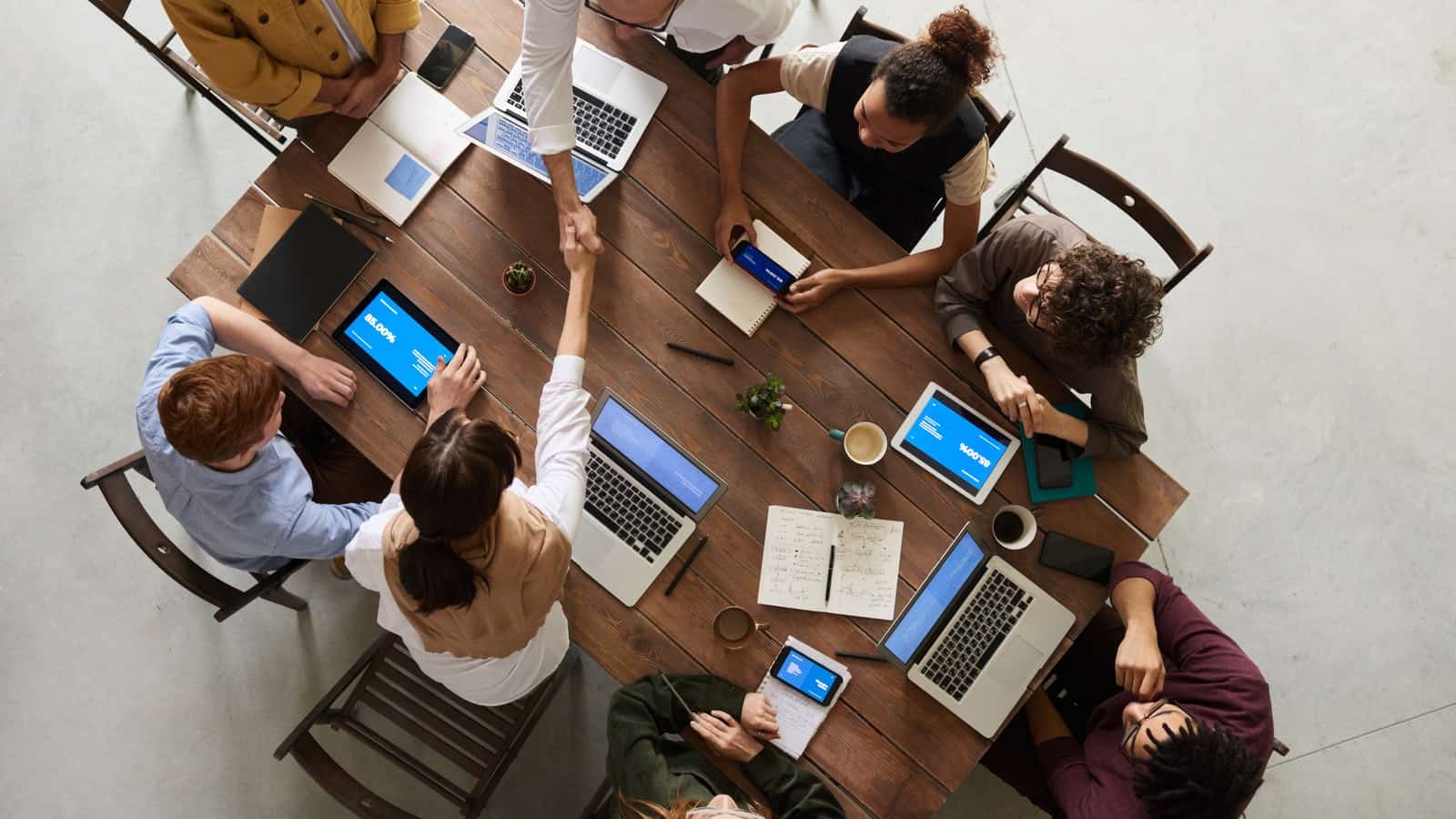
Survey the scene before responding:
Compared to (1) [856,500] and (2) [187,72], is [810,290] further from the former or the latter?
(2) [187,72]

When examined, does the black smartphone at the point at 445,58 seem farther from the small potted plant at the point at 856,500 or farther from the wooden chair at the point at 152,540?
the small potted plant at the point at 856,500

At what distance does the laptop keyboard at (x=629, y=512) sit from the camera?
6.65 ft

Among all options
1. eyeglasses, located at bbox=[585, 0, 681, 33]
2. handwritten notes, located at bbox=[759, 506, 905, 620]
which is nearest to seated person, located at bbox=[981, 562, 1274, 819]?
handwritten notes, located at bbox=[759, 506, 905, 620]

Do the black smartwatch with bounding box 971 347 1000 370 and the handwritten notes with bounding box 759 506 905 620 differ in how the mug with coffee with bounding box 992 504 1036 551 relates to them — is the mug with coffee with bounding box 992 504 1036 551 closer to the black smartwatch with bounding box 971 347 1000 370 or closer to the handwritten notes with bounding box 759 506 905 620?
the handwritten notes with bounding box 759 506 905 620

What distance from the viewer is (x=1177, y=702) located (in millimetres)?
2035

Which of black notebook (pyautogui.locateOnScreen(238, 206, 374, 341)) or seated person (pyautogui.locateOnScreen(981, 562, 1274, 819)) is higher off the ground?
seated person (pyautogui.locateOnScreen(981, 562, 1274, 819))

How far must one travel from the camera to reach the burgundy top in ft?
6.47

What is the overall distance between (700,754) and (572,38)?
164 centimetres

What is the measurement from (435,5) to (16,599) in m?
2.32

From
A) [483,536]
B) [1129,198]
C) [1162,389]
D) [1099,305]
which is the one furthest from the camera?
[1162,389]

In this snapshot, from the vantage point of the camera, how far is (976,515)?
6.88 ft

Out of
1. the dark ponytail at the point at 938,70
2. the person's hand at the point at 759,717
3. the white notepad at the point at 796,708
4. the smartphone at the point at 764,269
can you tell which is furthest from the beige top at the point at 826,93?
the person's hand at the point at 759,717

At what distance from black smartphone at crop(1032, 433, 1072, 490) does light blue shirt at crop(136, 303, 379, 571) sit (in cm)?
162

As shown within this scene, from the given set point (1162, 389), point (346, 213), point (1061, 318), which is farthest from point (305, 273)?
point (1162, 389)
